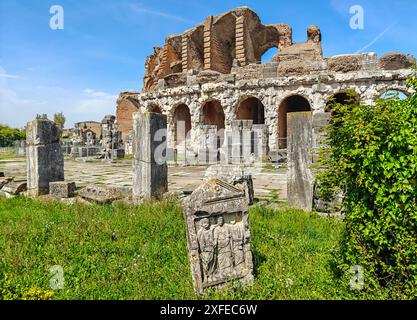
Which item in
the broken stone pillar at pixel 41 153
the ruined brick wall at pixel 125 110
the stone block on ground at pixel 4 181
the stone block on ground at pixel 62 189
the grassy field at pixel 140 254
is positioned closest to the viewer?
the grassy field at pixel 140 254

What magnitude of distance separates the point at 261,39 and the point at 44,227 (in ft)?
93.4

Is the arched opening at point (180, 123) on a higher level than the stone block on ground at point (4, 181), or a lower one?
higher

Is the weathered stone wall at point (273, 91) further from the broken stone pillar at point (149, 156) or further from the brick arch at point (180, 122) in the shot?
the broken stone pillar at point (149, 156)

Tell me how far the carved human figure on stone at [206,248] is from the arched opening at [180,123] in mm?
20388

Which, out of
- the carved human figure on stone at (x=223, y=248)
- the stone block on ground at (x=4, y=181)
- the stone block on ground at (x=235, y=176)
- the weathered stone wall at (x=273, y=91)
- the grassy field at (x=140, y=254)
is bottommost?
the grassy field at (x=140, y=254)

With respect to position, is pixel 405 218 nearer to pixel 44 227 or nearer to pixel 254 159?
pixel 44 227

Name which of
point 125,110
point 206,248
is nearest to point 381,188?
point 206,248

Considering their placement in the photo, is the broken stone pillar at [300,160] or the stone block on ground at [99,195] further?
the stone block on ground at [99,195]

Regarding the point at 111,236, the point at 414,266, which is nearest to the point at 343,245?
the point at 414,266

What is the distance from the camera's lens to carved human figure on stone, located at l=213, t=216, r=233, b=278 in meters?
3.10

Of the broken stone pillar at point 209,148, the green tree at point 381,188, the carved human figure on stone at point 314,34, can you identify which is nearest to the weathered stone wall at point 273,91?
the broken stone pillar at point 209,148

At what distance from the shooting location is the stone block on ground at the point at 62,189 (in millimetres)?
7008

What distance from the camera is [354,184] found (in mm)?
2621

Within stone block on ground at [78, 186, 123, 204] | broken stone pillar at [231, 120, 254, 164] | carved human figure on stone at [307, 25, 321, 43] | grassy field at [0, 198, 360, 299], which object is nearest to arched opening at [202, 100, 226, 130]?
broken stone pillar at [231, 120, 254, 164]
